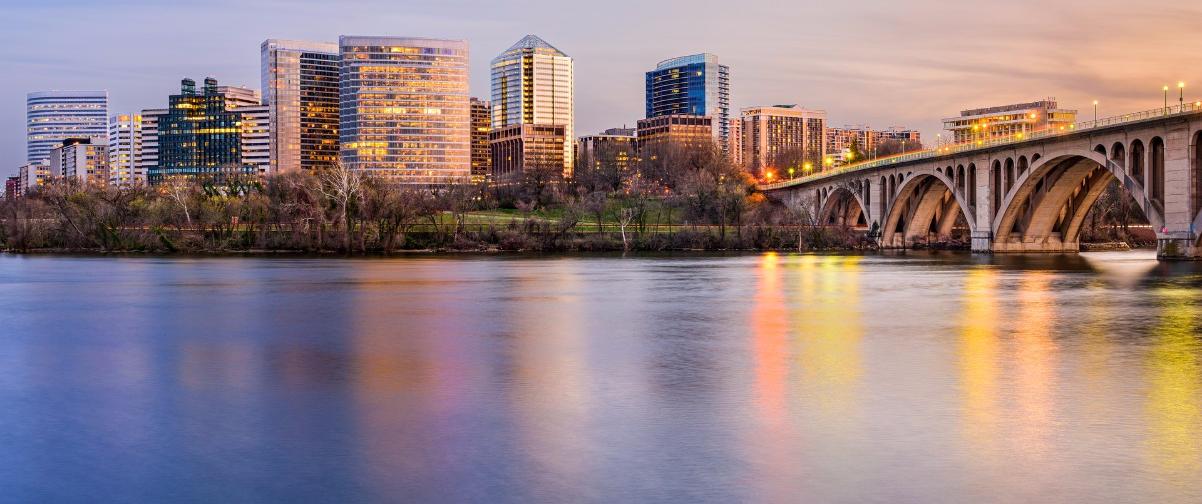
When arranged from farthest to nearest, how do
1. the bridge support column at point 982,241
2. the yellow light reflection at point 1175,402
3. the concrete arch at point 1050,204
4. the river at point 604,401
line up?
1. the bridge support column at point 982,241
2. the concrete arch at point 1050,204
3. the yellow light reflection at point 1175,402
4. the river at point 604,401

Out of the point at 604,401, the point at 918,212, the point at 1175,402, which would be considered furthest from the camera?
the point at 918,212

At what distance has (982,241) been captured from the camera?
4072 inches

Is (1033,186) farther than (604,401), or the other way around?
(1033,186)

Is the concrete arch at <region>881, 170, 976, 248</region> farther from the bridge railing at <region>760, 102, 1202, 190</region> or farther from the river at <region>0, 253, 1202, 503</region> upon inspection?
the river at <region>0, 253, 1202, 503</region>

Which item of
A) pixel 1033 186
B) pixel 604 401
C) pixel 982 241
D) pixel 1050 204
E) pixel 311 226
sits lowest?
pixel 604 401

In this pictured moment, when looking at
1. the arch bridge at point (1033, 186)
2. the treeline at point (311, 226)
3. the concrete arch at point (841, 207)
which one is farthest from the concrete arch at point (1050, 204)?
the concrete arch at point (841, 207)

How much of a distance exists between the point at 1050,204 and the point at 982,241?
8.43 meters

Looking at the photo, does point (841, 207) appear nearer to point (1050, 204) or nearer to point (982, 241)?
point (982, 241)

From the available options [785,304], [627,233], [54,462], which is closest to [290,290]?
[785,304]

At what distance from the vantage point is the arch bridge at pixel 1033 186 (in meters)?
72.2

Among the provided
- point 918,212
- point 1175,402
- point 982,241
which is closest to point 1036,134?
point 982,241

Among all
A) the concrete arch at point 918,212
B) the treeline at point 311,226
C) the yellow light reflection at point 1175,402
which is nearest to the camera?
the yellow light reflection at point 1175,402

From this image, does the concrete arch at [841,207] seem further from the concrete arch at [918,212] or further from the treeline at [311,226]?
the treeline at [311,226]

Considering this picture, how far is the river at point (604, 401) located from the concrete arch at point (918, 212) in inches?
3253
